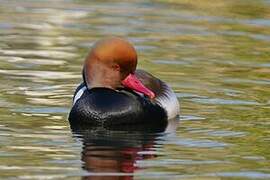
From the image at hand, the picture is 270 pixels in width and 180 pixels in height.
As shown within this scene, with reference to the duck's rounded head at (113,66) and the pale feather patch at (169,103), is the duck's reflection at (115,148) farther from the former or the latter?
the duck's rounded head at (113,66)

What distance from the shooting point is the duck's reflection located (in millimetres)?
9734

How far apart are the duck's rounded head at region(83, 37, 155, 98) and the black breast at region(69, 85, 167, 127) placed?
118 millimetres

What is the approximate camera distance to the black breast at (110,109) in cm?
1166

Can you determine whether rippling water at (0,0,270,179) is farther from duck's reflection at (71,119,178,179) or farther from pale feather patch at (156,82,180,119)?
pale feather patch at (156,82,180,119)

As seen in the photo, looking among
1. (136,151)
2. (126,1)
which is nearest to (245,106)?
(136,151)

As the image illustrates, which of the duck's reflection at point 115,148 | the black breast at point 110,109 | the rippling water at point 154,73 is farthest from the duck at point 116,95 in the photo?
the rippling water at point 154,73

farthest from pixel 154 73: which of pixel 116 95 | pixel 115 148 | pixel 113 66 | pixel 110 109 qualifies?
pixel 115 148

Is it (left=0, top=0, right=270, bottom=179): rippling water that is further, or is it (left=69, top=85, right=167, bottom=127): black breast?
(left=69, top=85, right=167, bottom=127): black breast

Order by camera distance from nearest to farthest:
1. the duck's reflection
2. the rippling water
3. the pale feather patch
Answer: the duck's reflection < the rippling water < the pale feather patch

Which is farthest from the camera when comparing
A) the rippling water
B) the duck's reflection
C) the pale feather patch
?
the pale feather patch

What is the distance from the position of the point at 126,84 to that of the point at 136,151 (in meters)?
1.50

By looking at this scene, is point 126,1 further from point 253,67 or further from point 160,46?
point 253,67

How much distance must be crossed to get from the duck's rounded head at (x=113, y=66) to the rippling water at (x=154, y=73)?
0.49m

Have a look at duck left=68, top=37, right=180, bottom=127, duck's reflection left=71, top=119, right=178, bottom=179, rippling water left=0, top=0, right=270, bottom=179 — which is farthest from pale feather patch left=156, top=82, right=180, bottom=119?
duck's reflection left=71, top=119, right=178, bottom=179
